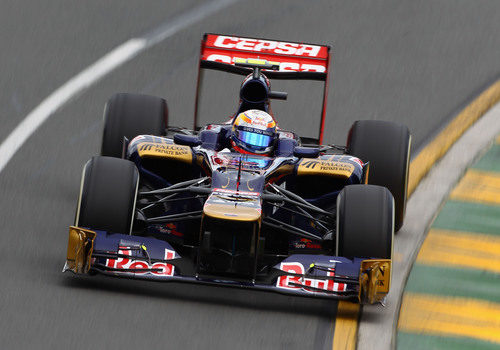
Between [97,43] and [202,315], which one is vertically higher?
[97,43]

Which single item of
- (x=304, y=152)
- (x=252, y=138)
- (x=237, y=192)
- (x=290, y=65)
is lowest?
(x=237, y=192)

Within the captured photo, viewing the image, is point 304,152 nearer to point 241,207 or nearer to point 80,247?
point 241,207

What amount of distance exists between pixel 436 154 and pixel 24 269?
6.48m

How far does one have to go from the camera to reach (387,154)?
511 inches

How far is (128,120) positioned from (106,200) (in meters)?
2.52

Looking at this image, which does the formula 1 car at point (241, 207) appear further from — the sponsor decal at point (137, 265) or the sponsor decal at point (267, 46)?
the sponsor decal at point (267, 46)

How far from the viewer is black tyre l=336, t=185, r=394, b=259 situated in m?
10.9

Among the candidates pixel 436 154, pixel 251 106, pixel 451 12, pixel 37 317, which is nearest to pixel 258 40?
pixel 251 106

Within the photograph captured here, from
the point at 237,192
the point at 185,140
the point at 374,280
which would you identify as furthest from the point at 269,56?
the point at 374,280

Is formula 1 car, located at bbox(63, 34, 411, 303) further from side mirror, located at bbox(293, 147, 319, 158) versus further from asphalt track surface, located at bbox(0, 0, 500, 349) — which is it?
asphalt track surface, located at bbox(0, 0, 500, 349)

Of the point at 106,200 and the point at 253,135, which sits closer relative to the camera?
the point at 106,200

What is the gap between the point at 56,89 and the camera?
17.5 meters

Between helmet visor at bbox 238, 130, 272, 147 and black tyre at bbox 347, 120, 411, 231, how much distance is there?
1.27m

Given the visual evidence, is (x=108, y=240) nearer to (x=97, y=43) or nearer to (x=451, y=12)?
(x=97, y=43)
